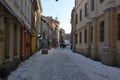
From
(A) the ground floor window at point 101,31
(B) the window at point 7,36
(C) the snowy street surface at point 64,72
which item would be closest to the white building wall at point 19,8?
(B) the window at point 7,36

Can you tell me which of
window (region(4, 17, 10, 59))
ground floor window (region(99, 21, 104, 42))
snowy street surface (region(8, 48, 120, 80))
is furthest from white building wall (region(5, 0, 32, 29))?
ground floor window (region(99, 21, 104, 42))

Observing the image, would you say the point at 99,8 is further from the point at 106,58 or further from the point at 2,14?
the point at 2,14

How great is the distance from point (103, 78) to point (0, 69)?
4470 mm

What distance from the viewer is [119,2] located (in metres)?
18.5

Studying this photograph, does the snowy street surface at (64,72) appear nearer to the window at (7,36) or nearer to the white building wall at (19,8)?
the window at (7,36)

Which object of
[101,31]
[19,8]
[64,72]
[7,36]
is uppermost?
[19,8]

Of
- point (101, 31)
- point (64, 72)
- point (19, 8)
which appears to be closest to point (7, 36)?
point (64, 72)

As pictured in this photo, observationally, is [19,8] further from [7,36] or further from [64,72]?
[64,72]

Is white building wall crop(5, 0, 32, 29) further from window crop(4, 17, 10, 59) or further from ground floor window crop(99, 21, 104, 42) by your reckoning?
ground floor window crop(99, 21, 104, 42)

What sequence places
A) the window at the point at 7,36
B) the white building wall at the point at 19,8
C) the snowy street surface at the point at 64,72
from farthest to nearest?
1. the white building wall at the point at 19,8
2. the window at the point at 7,36
3. the snowy street surface at the point at 64,72

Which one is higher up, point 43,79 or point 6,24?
point 6,24

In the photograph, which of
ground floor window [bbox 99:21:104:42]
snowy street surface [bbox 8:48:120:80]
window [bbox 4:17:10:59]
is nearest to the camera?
snowy street surface [bbox 8:48:120:80]

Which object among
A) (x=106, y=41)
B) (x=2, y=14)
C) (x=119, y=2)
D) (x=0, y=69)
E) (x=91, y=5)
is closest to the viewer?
(x=0, y=69)

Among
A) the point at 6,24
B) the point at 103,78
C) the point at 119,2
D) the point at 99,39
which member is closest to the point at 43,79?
the point at 103,78
